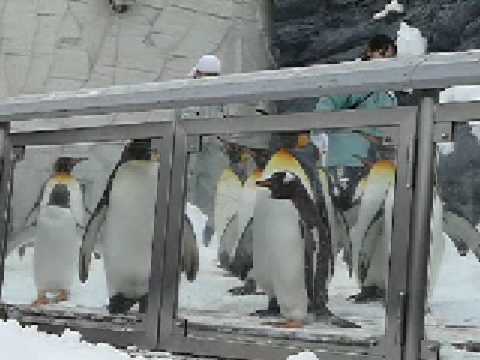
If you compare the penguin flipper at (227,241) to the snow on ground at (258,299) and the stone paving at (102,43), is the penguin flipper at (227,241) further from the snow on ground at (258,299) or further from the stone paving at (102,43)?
the stone paving at (102,43)

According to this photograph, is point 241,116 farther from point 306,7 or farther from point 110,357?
point 306,7

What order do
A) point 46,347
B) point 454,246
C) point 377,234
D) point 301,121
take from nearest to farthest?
1. point 454,246
2. point 377,234
3. point 301,121
4. point 46,347

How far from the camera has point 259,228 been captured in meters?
2.80

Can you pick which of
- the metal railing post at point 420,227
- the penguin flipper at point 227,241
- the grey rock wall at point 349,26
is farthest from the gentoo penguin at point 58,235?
the grey rock wall at point 349,26

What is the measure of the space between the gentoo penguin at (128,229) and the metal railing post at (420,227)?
727 millimetres

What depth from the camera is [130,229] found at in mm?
3012

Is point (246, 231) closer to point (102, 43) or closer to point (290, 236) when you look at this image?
point (290, 236)

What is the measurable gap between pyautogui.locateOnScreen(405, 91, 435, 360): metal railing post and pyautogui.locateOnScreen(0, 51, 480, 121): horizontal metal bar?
93 mm

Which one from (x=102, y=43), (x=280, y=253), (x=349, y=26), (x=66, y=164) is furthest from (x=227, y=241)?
(x=349, y=26)

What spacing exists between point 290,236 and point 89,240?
0.78 meters

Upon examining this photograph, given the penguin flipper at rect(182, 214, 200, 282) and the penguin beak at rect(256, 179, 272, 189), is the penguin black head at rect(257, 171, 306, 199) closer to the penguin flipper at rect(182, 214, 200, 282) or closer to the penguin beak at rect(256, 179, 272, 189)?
the penguin beak at rect(256, 179, 272, 189)

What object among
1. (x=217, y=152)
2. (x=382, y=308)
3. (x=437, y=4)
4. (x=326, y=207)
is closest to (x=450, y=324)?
(x=382, y=308)

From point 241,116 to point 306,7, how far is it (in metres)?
7.78

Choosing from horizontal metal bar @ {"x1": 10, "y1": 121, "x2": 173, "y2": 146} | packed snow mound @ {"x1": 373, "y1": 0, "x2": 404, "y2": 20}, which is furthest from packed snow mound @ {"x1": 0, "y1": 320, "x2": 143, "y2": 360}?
packed snow mound @ {"x1": 373, "y1": 0, "x2": 404, "y2": 20}
